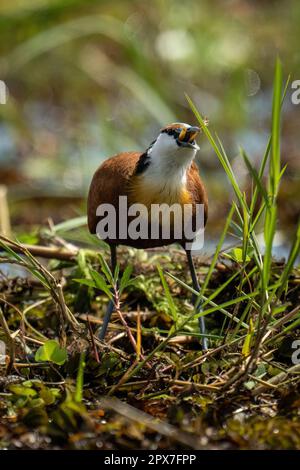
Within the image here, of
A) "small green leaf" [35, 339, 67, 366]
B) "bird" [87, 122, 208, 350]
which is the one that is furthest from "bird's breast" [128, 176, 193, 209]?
"small green leaf" [35, 339, 67, 366]

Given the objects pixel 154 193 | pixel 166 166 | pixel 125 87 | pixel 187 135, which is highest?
pixel 125 87

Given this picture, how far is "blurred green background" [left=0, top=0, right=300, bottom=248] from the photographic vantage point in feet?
21.1

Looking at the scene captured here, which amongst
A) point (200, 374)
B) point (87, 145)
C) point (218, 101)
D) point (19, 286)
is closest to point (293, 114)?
point (218, 101)

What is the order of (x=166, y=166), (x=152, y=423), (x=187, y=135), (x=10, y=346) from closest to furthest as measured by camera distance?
(x=152, y=423) < (x=10, y=346) < (x=187, y=135) < (x=166, y=166)

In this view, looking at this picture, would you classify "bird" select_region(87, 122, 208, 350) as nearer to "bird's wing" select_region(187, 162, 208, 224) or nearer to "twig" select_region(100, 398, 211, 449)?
"bird's wing" select_region(187, 162, 208, 224)

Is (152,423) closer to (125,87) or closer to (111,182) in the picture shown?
(111,182)

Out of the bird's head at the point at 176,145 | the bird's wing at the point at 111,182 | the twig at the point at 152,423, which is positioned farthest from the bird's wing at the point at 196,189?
the twig at the point at 152,423

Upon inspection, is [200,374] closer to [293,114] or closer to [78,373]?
[78,373]

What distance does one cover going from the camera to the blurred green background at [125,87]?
6441 mm

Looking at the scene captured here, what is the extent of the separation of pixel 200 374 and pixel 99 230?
826 millimetres

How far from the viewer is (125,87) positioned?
7223mm

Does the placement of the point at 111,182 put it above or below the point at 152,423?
above

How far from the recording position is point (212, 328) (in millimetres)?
3504

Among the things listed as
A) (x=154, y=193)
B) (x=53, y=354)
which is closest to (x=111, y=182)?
(x=154, y=193)
